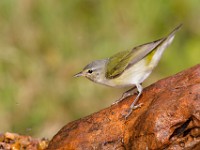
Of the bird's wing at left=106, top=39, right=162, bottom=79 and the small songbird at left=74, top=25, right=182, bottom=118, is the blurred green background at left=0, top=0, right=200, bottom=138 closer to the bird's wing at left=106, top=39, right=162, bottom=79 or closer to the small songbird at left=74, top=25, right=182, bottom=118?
the small songbird at left=74, top=25, right=182, bottom=118

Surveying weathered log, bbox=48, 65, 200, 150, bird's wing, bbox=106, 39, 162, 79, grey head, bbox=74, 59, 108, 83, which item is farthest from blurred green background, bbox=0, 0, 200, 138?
weathered log, bbox=48, 65, 200, 150

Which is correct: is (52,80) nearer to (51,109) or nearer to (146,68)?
(51,109)

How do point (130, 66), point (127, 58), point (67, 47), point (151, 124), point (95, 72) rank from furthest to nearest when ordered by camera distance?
point (67, 47) < point (95, 72) < point (127, 58) < point (130, 66) < point (151, 124)

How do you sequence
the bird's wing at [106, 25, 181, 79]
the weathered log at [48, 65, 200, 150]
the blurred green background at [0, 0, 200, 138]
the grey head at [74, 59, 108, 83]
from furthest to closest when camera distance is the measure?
1. the blurred green background at [0, 0, 200, 138]
2. the grey head at [74, 59, 108, 83]
3. the bird's wing at [106, 25, 181, 79]
4. the weathered log at [48, 65, 200, 150]

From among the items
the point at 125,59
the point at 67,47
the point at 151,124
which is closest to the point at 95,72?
the point at 125,59

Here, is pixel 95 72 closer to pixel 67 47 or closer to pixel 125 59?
pixel 125 59

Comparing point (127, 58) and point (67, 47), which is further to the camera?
point (67, 47)

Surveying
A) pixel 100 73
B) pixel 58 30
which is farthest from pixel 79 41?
pixel 100 73
